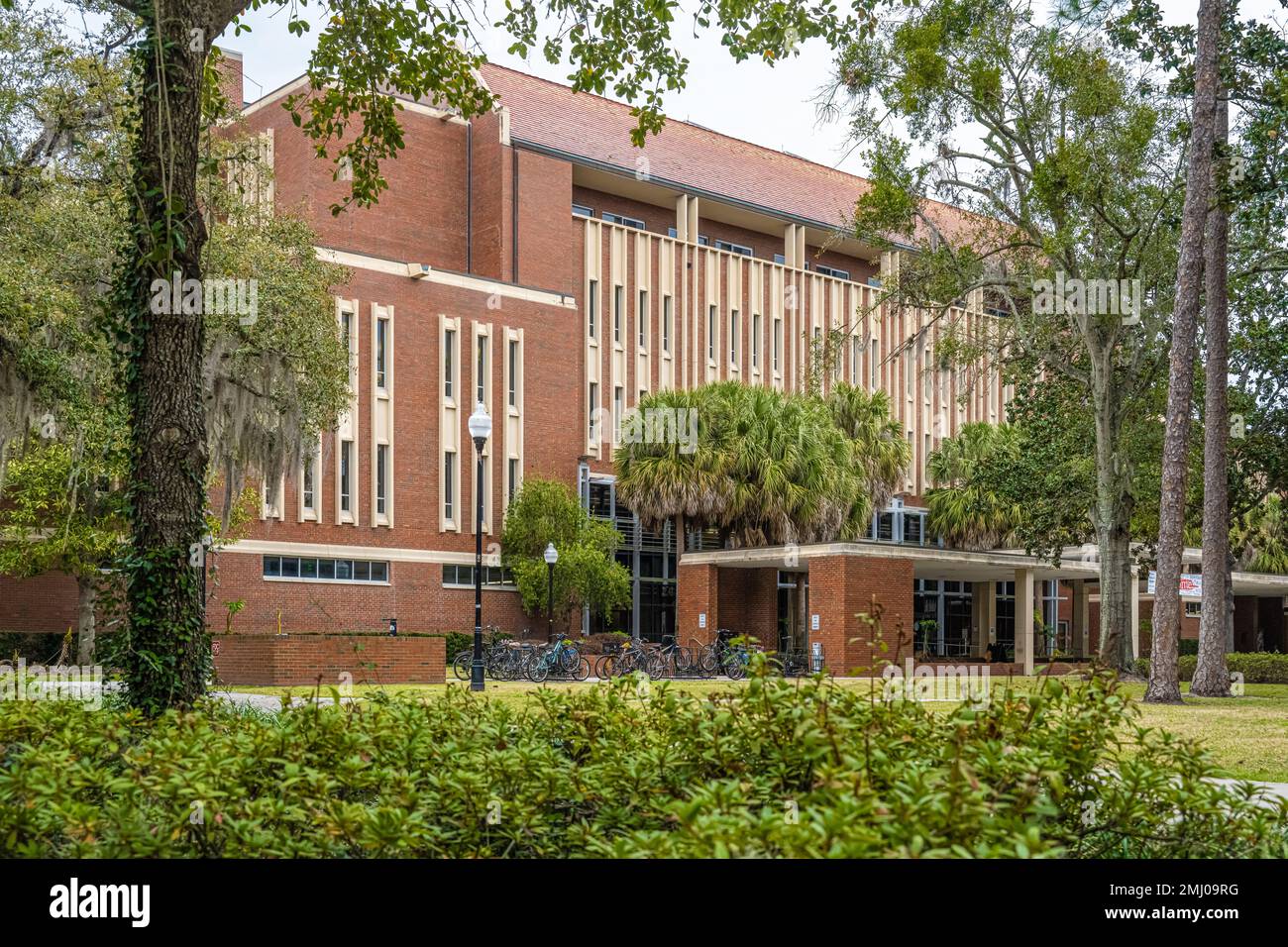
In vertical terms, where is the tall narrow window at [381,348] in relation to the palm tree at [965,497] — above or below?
above

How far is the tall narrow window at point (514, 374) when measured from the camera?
50.1 meters

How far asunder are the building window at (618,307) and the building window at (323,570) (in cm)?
1409

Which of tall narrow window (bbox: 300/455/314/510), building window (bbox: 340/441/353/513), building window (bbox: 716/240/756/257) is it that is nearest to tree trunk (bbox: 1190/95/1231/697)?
tall narrow window (bbox: 300/455/314/510)

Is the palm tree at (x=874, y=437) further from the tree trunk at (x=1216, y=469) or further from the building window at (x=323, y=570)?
the tree trunk at (x=1216, y=469)

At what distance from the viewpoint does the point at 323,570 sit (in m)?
45.1

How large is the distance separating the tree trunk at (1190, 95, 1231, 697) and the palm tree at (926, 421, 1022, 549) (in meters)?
25.1

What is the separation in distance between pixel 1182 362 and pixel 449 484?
30.5 meters

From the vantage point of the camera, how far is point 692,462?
44156 millimetres

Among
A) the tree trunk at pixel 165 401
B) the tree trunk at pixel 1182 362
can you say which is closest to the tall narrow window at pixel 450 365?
the tree trunk at pixel 1182 362

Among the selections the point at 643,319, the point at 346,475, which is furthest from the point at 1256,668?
the point at 346,475

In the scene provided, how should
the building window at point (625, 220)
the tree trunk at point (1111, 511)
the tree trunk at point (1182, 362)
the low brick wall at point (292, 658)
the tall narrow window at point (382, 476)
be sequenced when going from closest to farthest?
the tree trunk at point (1182, 362) → the low brick wall at point (292, 658) → the tree trunk at point (1111, 511) → the tall narrow window at point (382, 476) → the building window at point (625, 220)

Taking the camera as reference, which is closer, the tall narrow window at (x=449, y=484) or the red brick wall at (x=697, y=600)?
the red brick wall at (x=697, y=600)

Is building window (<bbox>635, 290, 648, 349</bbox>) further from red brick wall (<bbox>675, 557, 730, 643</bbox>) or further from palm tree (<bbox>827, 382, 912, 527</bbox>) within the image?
red brick wall (<bbox>675, 557, 730, 643</bbox>)

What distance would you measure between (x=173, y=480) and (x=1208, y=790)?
21.9 feet
